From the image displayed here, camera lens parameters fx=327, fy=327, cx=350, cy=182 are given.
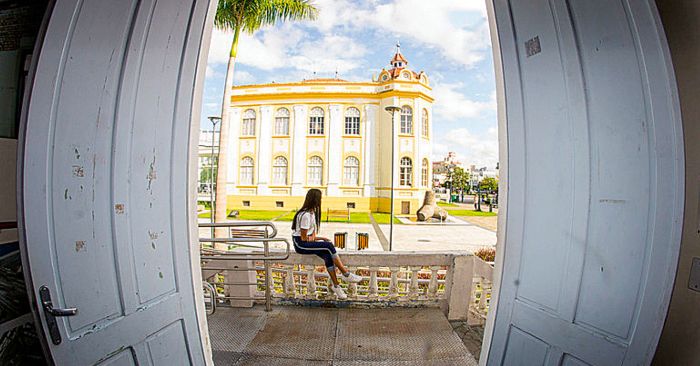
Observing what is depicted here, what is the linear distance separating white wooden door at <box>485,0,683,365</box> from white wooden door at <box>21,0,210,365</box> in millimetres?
1873

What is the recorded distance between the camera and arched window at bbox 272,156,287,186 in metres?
25.5

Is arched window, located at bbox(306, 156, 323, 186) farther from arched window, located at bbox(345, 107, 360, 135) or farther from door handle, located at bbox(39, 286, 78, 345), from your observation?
door handle, located at bbox(39, 286, 78, 345)

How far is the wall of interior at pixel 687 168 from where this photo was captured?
145cm

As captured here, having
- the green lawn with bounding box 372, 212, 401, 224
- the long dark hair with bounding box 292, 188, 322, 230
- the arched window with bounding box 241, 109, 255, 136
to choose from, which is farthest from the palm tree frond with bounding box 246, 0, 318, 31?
the arched window with bounding box 241, 109, 255, 136

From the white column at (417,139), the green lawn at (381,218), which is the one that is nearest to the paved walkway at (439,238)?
the green lawn at (381,218)

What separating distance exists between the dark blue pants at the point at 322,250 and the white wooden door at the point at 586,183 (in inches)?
99.0

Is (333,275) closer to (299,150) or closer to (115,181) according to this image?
(115,181)

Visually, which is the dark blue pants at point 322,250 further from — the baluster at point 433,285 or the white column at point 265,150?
the white column at point 265,150

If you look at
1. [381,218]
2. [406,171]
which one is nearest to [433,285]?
[381,218]

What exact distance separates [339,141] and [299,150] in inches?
124

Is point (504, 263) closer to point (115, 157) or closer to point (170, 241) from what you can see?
point (170, 241)

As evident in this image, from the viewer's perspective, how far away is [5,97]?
4.91 feet

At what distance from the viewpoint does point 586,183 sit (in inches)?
62.7

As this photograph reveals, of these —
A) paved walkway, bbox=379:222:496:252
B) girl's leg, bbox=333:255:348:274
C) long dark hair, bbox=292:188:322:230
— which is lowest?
paved walkway, bbox=379:222:496:252
